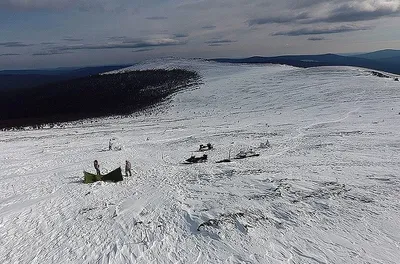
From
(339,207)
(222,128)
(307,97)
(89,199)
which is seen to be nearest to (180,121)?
(222,128)

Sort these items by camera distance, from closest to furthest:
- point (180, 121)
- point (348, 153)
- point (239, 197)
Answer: point (239, 197), point (348, 153), point (180, 121)

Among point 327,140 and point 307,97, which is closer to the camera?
point 327,140

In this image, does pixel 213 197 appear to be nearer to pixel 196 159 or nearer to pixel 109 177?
pixel 109 177

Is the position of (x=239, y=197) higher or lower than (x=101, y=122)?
higher

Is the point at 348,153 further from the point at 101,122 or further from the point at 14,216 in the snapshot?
the point at 101,122

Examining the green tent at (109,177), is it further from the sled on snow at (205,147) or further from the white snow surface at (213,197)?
the sled on snow at (205,147)

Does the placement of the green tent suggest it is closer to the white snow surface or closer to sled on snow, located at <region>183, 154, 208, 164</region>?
the white snow surface

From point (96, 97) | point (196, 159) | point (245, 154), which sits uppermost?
point (245, 154)

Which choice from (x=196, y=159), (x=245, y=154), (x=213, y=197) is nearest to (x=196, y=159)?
(x=196, y=159)
